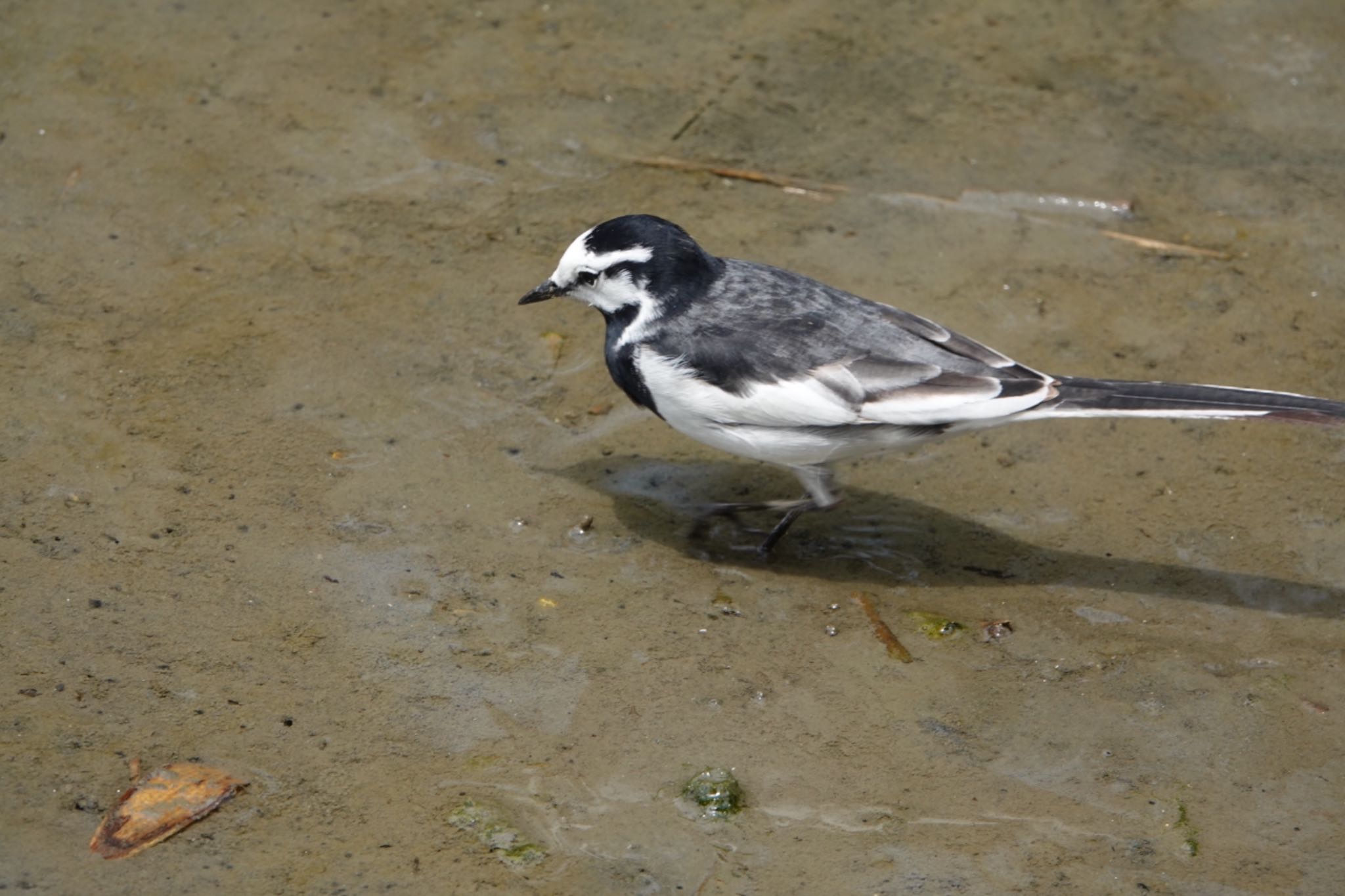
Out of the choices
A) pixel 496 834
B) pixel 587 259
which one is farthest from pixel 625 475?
pixel 496 834

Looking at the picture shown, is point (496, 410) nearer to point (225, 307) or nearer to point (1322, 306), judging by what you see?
point (225, 307)

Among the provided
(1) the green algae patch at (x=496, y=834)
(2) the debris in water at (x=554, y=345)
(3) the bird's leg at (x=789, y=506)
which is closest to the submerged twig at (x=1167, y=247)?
(3) the bird's leg at (x=789, y=506)

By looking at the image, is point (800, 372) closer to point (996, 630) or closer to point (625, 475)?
point (625, 475)

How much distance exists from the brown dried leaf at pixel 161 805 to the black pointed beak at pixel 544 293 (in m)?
2.33

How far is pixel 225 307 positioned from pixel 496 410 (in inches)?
56.4

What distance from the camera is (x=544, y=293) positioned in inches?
234

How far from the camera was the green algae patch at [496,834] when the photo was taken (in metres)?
4.38

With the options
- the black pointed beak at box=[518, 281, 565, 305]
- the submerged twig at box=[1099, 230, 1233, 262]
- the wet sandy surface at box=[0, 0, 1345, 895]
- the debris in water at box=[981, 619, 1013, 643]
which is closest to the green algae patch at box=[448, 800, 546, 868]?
the wet sandy surface at box=[0, 0, 1345, 895]

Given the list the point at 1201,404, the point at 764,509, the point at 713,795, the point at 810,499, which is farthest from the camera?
the point at 764,509

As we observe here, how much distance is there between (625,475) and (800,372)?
3.63ft

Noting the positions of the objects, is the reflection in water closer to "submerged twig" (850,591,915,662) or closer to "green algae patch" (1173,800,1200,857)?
"submerged twig" (850,591,915,662)

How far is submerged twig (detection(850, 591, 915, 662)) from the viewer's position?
5.37 m

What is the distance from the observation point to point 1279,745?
501 centimetres

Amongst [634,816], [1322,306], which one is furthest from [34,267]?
[1322,306]
